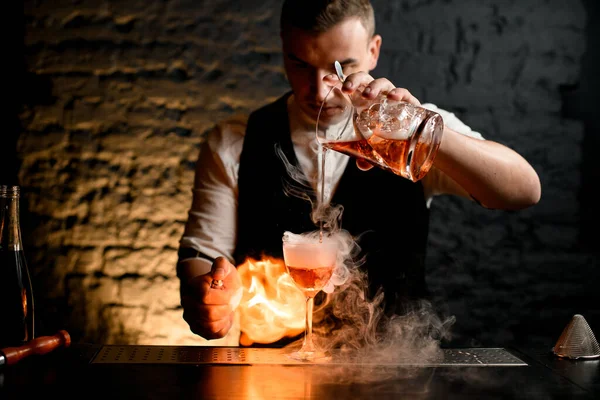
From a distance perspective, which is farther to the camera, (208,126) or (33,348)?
(208,126)

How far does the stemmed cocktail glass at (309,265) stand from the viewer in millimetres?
1466

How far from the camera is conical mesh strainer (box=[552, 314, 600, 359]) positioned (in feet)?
4.93

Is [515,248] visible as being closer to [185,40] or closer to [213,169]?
[213,169]

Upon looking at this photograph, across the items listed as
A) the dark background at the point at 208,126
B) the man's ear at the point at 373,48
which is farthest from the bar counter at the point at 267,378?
the dark background at the point at 208,126

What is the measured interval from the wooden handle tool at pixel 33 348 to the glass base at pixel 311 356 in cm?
58

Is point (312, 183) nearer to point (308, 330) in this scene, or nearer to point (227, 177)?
point (227, 177)

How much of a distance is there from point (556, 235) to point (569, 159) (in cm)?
41

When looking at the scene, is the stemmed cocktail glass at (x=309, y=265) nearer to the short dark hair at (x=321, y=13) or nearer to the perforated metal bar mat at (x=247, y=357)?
the perforated metal bar mat at (x=247, y=357)

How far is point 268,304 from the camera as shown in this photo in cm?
222

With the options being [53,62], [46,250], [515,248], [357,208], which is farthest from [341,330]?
[53,62]

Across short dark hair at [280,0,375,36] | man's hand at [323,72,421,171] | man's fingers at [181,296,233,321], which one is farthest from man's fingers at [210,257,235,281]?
short dark hair at [280,0,375,36]

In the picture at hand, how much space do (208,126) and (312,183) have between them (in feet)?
3.72

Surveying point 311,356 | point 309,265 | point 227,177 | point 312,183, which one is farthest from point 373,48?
point 311,356

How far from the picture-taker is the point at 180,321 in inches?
125
